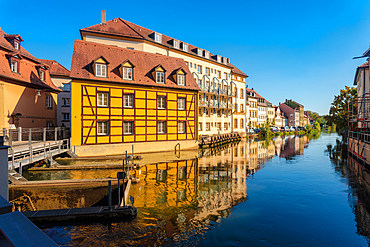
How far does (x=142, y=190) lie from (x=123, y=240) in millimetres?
5281

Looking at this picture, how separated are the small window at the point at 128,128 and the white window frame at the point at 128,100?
191 cm

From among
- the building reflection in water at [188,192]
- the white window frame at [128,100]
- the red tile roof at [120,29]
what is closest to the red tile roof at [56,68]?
the red tile roof at [120,29]

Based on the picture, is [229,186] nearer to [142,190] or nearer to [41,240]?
[142,190]

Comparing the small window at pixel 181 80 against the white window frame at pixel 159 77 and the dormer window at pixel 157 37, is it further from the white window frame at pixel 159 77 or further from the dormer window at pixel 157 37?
the dormer window at pixel 157 37

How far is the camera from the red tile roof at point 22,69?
822 inches

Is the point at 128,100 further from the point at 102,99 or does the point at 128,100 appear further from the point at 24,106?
the point at 24,106

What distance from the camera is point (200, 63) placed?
43.2 metres

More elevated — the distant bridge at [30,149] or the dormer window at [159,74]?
the dormer window at [159,74]

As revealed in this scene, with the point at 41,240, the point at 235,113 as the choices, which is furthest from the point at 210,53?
the point at 41,240

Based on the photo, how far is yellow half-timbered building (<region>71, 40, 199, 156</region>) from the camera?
22516 mm

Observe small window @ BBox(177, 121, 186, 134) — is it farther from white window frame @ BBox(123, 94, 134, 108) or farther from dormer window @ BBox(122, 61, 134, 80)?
dormer window @ BBox(122, 61, 134, 80)

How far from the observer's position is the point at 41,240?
163 cm

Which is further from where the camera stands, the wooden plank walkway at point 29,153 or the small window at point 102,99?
the small window at point 102,99

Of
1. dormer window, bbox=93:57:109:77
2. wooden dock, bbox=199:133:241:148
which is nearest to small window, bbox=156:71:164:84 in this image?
dormer window, bbox=93:57:109:77
